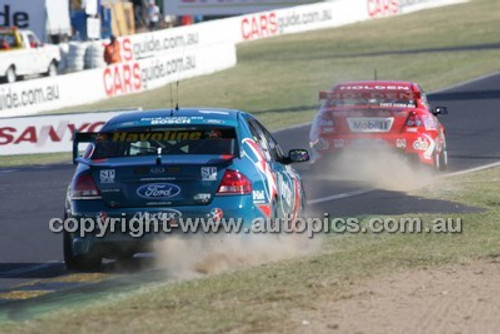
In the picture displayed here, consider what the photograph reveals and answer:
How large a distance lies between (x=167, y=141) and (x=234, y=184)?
77 cm

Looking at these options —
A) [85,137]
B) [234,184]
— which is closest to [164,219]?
[234,184]

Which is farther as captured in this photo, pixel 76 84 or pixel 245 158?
pixel 76 84

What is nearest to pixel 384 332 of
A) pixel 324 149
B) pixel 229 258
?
pixel 229 258

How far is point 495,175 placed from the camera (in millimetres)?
19094

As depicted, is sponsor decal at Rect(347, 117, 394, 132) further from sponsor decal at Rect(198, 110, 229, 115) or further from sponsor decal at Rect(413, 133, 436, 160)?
sponsor decal at Rect(198, 110, 229, 115)

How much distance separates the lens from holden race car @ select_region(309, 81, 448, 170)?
18688 mm

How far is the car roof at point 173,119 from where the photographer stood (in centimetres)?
1103

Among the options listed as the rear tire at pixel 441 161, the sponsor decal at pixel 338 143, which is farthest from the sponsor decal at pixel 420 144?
the sponsor decal at pixel 338 143

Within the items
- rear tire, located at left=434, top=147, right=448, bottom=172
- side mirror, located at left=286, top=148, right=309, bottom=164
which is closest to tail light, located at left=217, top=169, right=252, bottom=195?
side mirror, located at left=286, top=148, right=309, bottom=164

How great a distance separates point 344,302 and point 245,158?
98.8 inches

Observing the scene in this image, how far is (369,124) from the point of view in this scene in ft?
61.3

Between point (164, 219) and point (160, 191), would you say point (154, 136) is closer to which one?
point (160, 191)

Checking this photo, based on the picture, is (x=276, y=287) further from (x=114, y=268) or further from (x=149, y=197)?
(x=114, y=268)

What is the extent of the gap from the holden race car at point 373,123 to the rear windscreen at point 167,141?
311 inches
